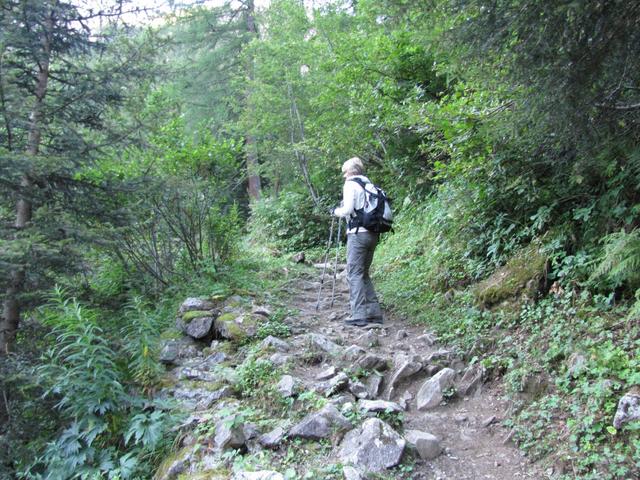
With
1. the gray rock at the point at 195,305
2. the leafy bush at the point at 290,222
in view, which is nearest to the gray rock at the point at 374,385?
the gray rock at the point at 195,305

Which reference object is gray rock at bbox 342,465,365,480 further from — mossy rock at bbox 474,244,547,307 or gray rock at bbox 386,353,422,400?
mossy rock at bbox 474,244,547,307

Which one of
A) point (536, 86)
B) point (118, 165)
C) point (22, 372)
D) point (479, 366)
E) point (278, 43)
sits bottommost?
point (479, 366)

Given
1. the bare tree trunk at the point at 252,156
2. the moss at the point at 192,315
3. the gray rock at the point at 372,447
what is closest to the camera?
the gray rock at the point at 372,447

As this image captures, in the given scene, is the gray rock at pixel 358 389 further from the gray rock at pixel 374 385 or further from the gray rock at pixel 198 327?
Result: the gray rock at pixel 198 327

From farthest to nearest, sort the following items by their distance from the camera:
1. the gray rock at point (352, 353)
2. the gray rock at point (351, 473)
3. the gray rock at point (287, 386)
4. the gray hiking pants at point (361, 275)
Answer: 1. the gray hiking pants at point (361, 275)
2. the gray rock at point (352, 353)
3. the gray rock at point (287, 386)
4. the gray rock at point (351, 473)

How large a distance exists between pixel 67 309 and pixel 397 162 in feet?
27.6

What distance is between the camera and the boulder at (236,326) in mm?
5874

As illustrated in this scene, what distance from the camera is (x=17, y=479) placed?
4852 mm

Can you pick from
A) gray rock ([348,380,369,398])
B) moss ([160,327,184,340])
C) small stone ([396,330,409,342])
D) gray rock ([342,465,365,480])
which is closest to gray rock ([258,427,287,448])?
gray rock ([342,465,365,480])

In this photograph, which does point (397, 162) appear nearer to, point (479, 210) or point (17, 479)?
point (479, 210)

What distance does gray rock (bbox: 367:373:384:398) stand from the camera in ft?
15.3

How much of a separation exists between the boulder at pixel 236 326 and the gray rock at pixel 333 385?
162 centimetres

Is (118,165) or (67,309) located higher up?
(118,165)

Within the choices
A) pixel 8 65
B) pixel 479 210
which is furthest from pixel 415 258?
pixel 8 65
